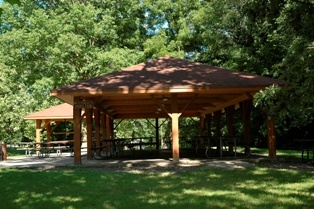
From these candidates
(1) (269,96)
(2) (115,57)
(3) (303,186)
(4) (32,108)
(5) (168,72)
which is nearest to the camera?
(1) (269,96)

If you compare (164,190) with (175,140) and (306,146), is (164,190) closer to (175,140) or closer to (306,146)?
(175,140)

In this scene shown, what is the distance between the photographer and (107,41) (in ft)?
101

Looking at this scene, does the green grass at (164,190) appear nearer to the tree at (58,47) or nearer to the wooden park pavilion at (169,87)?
the wooden park pavilion at (169,87)

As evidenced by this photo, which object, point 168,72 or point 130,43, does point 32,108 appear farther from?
point 168,72

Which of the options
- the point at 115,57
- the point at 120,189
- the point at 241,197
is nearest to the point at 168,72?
the point at 120,189

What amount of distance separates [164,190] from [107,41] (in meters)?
24.1

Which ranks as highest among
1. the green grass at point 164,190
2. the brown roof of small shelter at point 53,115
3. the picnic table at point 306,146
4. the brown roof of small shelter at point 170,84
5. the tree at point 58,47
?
the tree at point 58,47

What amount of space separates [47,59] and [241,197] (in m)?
24.1

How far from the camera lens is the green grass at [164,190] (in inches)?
257

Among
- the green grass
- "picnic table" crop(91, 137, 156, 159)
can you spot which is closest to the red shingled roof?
"picnic table" crop(91, 137, 156, 159)

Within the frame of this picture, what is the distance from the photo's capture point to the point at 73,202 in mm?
6859

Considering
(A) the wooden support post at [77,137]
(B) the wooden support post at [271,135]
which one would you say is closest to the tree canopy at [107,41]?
(B) the wooden support post at [271,135]

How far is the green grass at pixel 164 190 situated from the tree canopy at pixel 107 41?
1127 centimetres

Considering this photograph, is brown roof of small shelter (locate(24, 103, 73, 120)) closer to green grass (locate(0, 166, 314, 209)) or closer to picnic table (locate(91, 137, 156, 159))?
picnic table (locate(91, 137, 156, 159))
